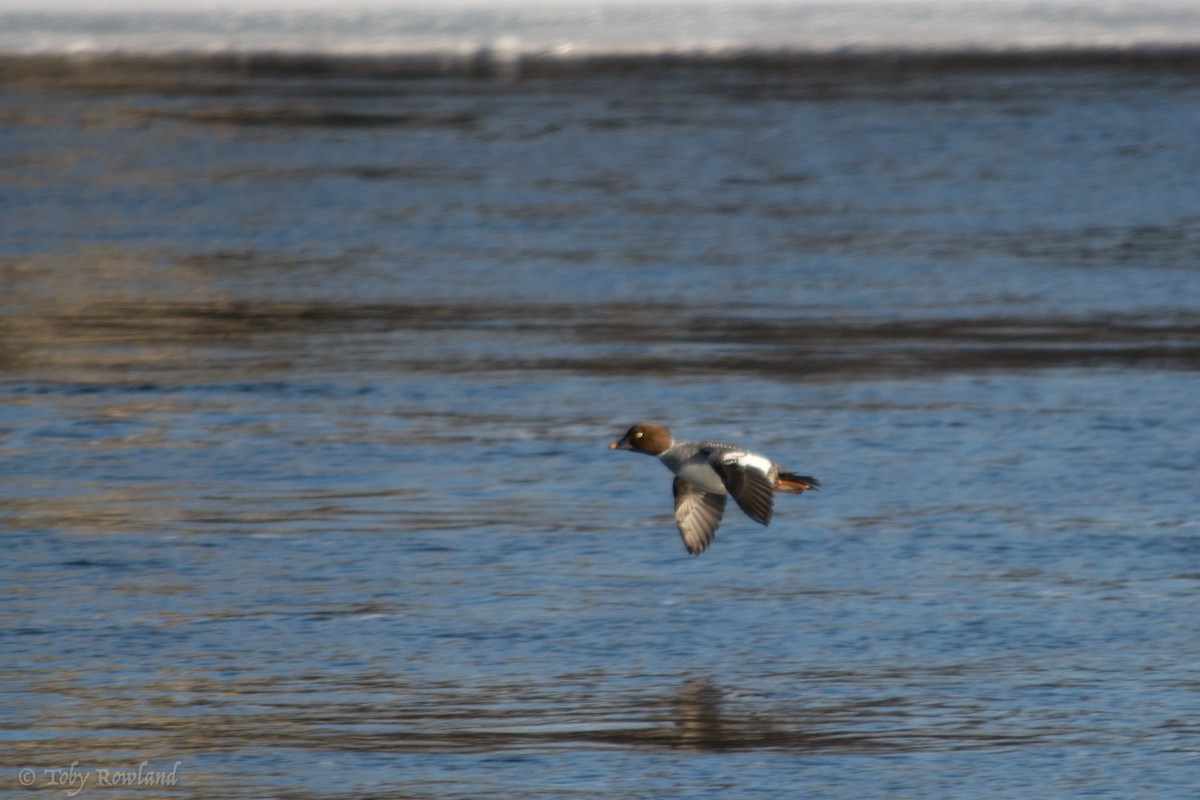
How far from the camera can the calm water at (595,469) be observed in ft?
18.1

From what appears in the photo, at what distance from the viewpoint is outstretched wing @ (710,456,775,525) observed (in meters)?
5.76

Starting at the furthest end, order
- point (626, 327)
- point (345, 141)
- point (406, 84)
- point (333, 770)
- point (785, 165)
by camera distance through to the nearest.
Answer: point (406, 84), point (345, 141), point (785, 165), point (626, 327), point (333, 770)

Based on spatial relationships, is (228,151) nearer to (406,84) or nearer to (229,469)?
(406,84)

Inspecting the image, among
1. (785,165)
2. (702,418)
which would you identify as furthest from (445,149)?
(702,418)

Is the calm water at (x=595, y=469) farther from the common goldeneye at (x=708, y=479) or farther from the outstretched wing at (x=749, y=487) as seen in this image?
the outstretched wing at (x=749, y=487)

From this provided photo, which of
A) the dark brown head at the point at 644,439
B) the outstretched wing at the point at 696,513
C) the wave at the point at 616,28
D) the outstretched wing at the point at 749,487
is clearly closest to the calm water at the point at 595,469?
the outstretched wing at the point at 696,513

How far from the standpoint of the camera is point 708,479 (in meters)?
6.07

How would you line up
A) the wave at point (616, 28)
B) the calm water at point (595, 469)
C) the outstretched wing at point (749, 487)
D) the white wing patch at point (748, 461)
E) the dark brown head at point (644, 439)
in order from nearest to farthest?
the calm water at point (595, 469) < the outstretched wing at point (749, 487) < the white wing patch at point (748, 461) < the dark brown head at point (644, 439) < the wave at point (616, 28)

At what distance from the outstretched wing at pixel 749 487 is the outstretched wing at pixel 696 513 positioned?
0.67 feet

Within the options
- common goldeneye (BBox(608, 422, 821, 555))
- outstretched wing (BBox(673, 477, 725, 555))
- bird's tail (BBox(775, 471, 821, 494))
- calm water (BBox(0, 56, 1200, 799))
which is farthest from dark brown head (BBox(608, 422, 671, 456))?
calm water (BBox(0, 56, 1200, 799))

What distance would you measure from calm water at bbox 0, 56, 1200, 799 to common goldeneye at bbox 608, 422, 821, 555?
381mm

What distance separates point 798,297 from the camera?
12211 mm

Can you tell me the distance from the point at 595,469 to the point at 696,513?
2.42 meters

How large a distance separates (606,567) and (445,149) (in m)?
12.1
